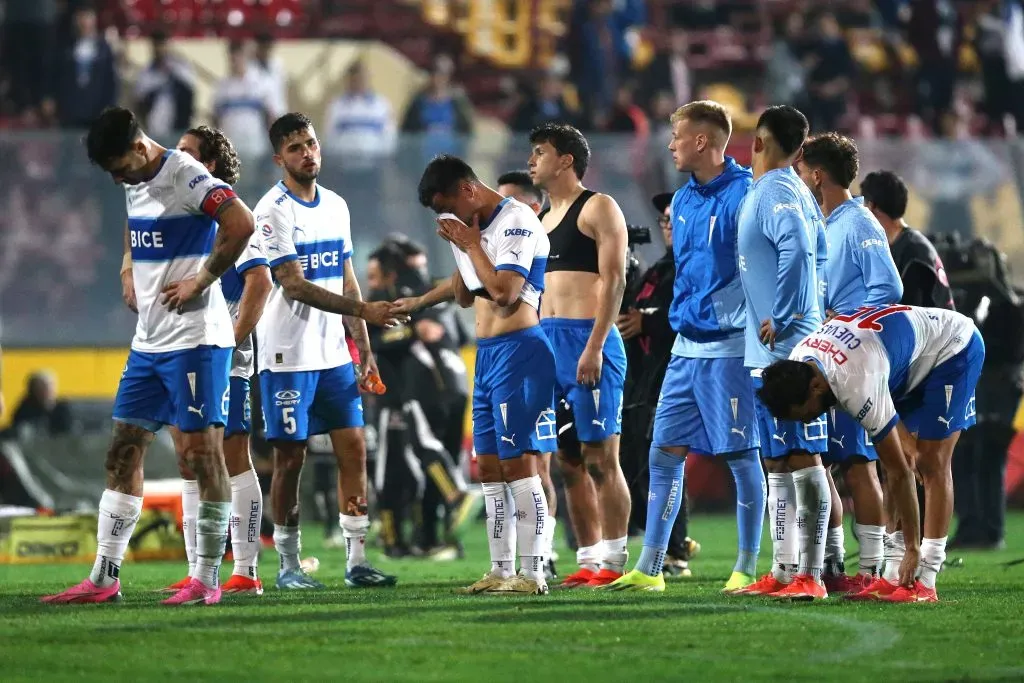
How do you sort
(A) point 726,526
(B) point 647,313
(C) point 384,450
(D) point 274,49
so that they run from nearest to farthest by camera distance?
1. (B) point 647,313
2. (C) point 384,450
3. (A) point 726,526
4. (D) point 274,49

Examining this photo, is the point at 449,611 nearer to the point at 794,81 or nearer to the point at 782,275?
the point at 782,275

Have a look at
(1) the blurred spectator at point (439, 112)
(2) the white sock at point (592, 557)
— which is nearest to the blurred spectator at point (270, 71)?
(1) the blurred spectator at point (439, 112)

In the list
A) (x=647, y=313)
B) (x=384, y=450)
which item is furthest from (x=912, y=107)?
(x=647, y=313)

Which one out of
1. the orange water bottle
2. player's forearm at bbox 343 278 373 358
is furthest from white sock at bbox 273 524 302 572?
player's forearm at bbox 343 278 373 358

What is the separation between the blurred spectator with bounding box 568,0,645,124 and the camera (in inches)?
848

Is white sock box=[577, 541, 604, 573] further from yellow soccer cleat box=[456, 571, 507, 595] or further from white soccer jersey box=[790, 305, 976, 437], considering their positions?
white soccer jersey box=[790, 305, 976, 437]

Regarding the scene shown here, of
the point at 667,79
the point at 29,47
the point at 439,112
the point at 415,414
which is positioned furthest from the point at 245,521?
the point at 667,79

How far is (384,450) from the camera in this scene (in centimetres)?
1271

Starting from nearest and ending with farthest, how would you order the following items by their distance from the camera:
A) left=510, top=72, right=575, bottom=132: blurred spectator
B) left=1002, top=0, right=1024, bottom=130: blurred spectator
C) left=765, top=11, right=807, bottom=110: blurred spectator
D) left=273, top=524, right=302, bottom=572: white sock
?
left=273, top=524, right=302, bottom=572: white sock < left=510, top=72, right=575, bottom=132: blurred spectator < left=1002, top=0, right=1024, bottom=130: blurred spectator < left=765, top=11, right=807, bottom=110: blurred spectator

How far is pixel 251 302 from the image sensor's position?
8.45 meters

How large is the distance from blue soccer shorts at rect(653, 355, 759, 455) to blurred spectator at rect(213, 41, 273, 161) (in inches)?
468

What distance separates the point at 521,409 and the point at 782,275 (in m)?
1.37

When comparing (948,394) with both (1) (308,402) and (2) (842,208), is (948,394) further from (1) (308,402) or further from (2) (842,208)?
(1) (308,402)

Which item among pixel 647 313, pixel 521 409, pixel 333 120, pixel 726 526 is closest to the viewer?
pixel 521 409
